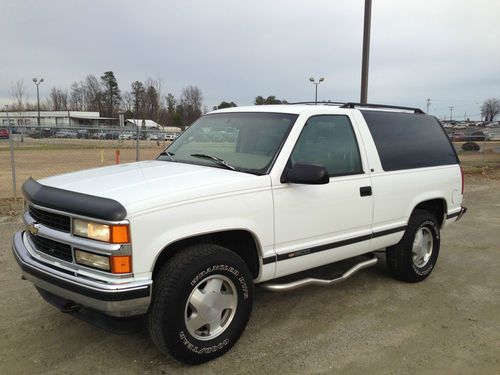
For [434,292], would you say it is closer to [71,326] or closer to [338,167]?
[338,167]

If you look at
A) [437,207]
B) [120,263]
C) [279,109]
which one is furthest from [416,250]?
[120,263]

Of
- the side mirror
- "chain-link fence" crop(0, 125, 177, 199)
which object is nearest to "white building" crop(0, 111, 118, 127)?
"chain-link fence" crop(0, 125, 177, 199)

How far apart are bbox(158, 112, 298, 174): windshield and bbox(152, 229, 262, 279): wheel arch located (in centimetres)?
51

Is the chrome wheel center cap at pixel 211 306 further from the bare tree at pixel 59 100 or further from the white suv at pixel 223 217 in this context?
the bare tree at pixel 59 100

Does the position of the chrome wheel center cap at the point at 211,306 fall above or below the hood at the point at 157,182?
below

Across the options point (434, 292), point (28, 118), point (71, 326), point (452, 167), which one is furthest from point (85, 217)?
point (28, 118)

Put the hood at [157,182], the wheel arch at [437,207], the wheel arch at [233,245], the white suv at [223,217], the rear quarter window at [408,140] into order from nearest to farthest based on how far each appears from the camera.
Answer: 1. the white suv at [223,217]
2. the hood at [157,182]
3. the wheel arch at [233,245]
4. the rear quarter window at [408,140]
5. the wheel arch at [437,207]

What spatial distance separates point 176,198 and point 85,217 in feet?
1.85

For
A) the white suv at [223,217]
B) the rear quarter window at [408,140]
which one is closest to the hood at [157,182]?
the white suv at [223,217]

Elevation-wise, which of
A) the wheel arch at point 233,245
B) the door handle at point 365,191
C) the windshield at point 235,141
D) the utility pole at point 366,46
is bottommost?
the wheel arch at point 233,245

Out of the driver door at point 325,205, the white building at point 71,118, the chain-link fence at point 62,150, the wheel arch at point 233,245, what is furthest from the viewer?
the white building at point 71,118

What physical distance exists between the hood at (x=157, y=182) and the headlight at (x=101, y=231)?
0.15 metres

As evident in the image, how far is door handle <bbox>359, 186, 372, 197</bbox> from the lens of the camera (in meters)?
4.12

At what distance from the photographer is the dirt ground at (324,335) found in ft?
10.6
